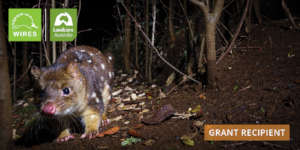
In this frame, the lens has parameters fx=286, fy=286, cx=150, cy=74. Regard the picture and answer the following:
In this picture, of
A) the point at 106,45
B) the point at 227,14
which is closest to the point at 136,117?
the point at 227,14

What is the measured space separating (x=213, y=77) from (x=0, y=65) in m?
2.71

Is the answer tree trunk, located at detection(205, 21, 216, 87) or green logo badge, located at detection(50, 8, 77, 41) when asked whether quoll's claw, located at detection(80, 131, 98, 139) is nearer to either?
tree trunk, located at detection(205, 21, 216, 87)

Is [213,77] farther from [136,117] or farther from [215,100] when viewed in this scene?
[136,117]

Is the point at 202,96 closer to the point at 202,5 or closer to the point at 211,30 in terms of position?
the point at 211,30

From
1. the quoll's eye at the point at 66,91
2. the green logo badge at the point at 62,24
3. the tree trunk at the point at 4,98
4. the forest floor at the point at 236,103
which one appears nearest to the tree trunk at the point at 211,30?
the forest floor at the point at 236,103

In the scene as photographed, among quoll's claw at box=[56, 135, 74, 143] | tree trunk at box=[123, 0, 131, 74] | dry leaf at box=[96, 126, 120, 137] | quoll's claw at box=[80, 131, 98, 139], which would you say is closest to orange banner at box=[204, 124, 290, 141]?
dry leaf at box=[96, 126, 120, 137]

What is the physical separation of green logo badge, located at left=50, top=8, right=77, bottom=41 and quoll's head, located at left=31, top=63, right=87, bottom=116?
70.9 inches

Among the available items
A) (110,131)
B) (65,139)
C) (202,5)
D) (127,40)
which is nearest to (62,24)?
(127,40)

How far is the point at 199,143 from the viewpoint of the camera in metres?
2.98

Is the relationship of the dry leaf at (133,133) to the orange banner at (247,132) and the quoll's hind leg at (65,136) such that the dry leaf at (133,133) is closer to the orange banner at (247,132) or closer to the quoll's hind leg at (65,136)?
the orange banner at (247,132)

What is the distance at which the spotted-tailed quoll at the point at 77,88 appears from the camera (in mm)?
3262

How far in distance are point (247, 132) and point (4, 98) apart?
2476 mm

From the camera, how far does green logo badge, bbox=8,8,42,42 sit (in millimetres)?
5012

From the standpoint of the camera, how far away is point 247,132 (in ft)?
9.88
